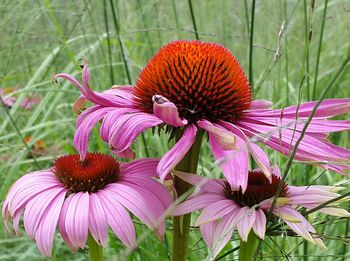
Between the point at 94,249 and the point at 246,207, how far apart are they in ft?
0.59

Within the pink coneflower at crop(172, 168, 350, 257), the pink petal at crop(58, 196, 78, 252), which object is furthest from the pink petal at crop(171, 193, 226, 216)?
the pink petal at crop(58, 196, 78, 252)

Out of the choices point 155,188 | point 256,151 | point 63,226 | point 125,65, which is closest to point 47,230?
Answer: point 63,226

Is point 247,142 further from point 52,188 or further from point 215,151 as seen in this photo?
point 52,188

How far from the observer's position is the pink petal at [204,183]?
61 cm

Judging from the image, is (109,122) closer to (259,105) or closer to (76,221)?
(76,221)

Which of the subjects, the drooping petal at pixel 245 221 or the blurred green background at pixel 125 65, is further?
the blurred green background at pixel 125 65

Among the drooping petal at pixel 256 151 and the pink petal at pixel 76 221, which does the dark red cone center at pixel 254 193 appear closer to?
the drooping petal at pixel 256 151

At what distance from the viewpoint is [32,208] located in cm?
60

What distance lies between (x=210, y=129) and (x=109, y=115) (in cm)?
12

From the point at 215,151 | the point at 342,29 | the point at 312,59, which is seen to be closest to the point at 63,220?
the point at 215,151

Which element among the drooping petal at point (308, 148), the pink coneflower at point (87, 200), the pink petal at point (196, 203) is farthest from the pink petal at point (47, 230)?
the drooping petal at point (308, 148)

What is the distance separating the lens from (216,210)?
596mm

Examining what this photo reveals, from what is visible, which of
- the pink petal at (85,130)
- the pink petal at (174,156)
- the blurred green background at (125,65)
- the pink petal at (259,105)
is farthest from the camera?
the blurred green background at (125,65)

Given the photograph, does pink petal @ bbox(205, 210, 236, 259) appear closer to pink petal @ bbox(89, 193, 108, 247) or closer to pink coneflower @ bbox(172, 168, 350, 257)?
pink coneflower @ bbox(172, 168, 350, 257)
